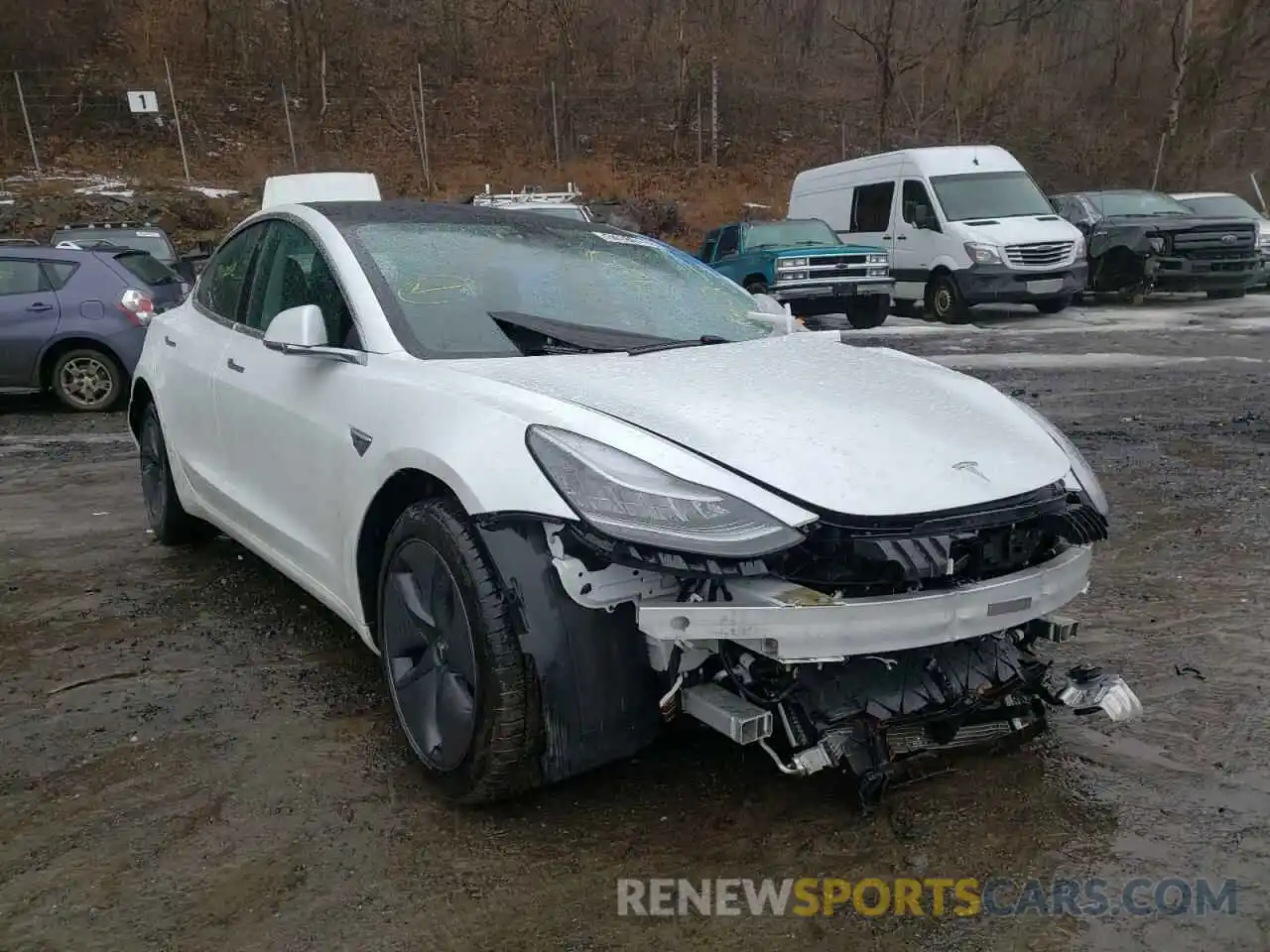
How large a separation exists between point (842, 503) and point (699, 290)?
1.76 metres

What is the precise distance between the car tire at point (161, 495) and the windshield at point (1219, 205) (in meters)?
17.3

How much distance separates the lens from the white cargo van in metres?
14.2

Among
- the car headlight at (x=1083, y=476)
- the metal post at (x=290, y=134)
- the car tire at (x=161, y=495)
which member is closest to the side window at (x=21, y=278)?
the car tire at (x=161, y=495)

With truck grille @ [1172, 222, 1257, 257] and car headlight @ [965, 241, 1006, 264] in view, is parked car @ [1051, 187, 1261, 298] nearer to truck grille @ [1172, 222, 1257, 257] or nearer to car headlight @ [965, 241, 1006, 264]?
truck grille @ [1172, 222, 1257, 257]

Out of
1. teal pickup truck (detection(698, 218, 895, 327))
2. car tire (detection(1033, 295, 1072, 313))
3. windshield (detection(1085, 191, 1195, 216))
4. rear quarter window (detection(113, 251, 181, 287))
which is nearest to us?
rear quarter window (detection(113, 251, 181, 287))

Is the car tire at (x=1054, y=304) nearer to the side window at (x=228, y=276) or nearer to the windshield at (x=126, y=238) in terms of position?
the windshield at (x=126, y=238)

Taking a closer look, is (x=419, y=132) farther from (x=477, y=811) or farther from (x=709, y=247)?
(x=477, y=811)

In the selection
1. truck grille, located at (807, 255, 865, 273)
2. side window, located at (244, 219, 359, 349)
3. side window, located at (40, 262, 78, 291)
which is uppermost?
side window, located at (244, 219, 359, 349)

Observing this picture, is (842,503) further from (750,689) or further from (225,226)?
(225,226)

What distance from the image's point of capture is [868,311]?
14.1m

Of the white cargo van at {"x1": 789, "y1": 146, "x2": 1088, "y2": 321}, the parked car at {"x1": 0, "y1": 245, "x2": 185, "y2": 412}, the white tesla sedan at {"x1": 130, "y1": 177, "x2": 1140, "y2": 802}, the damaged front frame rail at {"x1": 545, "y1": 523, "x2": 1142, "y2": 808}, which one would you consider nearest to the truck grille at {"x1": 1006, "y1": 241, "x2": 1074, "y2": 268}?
the white cargo van at {"x1": 789, "y1": 146, "x2": 1088, "y2": 321}

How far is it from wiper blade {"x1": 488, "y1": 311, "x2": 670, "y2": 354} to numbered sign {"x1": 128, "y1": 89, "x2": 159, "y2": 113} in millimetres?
29020

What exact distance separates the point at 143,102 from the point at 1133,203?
24.7 metres

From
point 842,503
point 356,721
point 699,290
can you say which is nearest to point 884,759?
point 842,503
